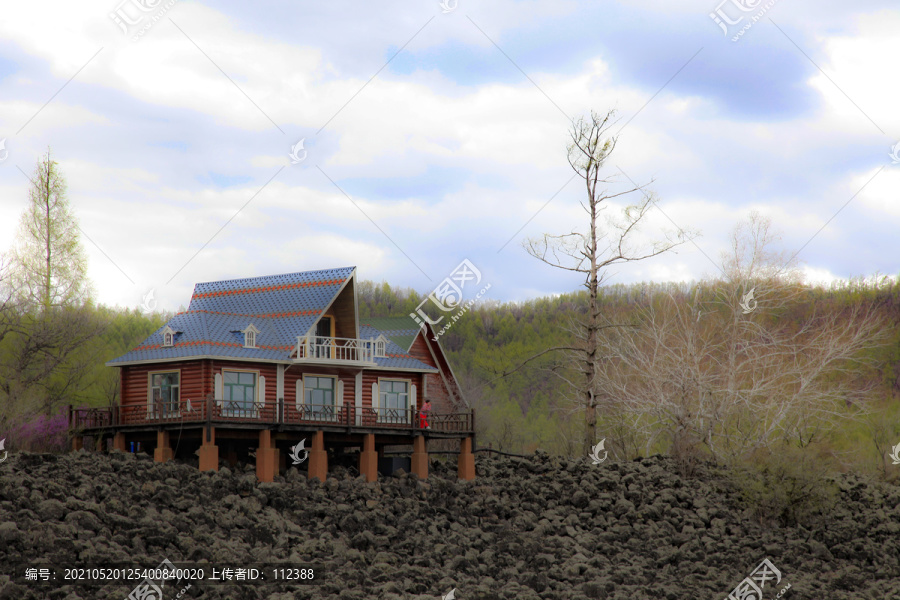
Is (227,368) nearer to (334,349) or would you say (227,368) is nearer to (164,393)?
(164,393)

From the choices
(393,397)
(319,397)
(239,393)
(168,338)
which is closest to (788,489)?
(393,397)

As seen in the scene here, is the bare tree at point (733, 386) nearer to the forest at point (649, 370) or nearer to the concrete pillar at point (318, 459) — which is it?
the forest at point (649, 370)

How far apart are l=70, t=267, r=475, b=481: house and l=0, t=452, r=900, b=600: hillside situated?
49.5 inches

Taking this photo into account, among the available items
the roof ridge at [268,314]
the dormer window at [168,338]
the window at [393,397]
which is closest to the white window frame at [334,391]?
the window at [393,397]

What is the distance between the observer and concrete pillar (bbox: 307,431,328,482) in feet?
94.9

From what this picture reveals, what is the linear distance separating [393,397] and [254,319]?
5.74 m

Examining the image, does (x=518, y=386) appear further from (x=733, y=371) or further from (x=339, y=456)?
(x=339, y=456)

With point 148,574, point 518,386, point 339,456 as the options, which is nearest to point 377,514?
point 339,456

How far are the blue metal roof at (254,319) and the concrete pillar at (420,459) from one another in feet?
10.6

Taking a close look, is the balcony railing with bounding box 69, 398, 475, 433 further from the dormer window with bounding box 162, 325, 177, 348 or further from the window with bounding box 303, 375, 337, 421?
the dormer window with bounding box 162, 325, 177, 348

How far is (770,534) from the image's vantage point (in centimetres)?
3088

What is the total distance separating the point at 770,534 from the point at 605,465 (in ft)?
20.9

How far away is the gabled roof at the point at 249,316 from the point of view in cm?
2961

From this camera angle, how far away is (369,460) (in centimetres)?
3031
